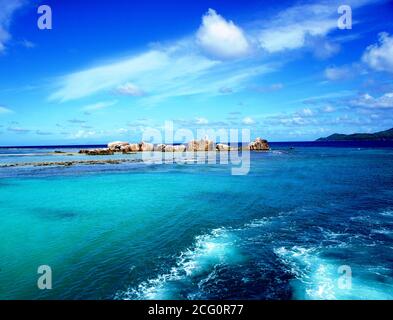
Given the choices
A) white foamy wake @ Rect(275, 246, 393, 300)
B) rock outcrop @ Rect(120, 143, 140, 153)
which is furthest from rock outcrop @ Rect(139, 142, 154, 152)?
white foamy wake @ Rect(275, 246, 393, 300)

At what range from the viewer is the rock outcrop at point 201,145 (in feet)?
448

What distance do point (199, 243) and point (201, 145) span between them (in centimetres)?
11590

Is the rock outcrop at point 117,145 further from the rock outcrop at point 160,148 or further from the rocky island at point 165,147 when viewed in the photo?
the rock outcrop at point 160,148

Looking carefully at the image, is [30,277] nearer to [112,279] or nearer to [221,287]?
[112,279]

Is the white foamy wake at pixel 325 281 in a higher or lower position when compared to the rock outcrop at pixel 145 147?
lower

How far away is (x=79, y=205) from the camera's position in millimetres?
34219

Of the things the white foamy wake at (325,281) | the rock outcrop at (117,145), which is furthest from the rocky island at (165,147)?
the white foamy wake at (325,281)

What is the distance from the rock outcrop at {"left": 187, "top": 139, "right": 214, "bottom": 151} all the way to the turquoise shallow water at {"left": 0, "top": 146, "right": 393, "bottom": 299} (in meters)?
95.1

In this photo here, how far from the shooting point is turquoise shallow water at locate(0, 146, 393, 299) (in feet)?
51.9

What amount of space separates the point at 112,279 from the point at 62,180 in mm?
40866

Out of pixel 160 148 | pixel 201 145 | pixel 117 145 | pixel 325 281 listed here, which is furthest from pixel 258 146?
pixel 325 281

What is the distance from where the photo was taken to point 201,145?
137 meters

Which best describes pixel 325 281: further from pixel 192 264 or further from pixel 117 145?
pixel 117 145

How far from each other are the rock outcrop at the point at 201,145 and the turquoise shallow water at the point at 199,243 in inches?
3743
